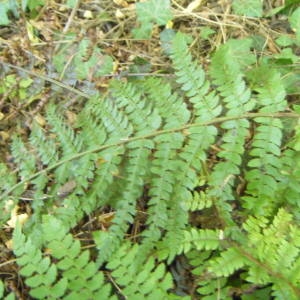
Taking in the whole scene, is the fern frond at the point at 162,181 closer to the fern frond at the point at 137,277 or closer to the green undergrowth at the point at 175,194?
the green undergrowth at the point at 175,194

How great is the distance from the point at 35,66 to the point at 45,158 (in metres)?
0.75

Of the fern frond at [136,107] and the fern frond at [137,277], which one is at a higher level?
the fern frond at [136,107]

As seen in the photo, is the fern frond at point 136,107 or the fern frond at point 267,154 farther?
the fern frond at point 136,107

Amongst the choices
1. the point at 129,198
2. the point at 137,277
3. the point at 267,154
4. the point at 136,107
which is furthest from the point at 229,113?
the point at 137,277

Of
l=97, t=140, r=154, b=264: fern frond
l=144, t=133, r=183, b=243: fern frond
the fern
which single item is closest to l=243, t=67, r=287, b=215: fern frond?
the fern

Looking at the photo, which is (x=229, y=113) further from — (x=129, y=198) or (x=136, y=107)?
(x=129, y=198)

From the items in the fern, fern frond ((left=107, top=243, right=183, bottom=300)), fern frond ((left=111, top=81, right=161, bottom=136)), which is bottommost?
fern frond ((left=107, top=243, right=183, bottom=300))

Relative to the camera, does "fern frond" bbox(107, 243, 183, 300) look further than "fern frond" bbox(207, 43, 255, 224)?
No

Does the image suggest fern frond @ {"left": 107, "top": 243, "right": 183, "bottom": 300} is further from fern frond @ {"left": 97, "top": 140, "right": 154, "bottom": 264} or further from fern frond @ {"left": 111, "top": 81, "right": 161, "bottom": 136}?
fern frond @ {"left": 111, "top": 81, "right": 161, "bottom": 136}

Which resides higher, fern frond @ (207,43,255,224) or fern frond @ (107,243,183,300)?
fern frond @ (207,43,255,224)

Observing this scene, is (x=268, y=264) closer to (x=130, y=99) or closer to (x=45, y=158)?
(x=130, y=99)

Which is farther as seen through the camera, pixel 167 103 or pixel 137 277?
pixel 167 103

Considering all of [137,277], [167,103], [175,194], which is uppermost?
[167,103]

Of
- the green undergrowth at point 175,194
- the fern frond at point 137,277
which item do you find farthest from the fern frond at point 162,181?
the fern frond at point 137,277
